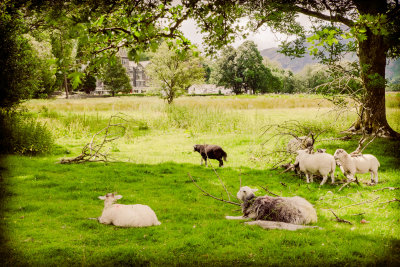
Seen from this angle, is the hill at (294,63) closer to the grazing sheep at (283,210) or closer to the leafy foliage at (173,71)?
the grazing sheep at (283,210)

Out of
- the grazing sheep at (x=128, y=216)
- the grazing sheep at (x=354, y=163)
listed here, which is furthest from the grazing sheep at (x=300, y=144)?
the grazing sheep at (x=128, y=216)

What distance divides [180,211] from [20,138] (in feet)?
26.5

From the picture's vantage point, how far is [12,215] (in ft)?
16.7

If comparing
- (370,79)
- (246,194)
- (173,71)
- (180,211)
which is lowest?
(180,211)

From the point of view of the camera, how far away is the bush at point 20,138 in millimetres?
10273

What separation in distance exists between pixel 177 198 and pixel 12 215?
10.5ft

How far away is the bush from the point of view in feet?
33.7

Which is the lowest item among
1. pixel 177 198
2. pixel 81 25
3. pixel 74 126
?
pixel 177 198

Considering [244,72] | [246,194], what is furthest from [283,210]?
[244,72]

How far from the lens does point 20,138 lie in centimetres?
1055

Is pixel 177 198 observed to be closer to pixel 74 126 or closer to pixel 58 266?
pixel 58 266

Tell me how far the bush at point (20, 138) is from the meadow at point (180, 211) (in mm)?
606

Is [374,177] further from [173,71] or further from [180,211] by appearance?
[173,71]

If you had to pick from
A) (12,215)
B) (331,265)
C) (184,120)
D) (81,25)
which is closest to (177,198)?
(12,215)
